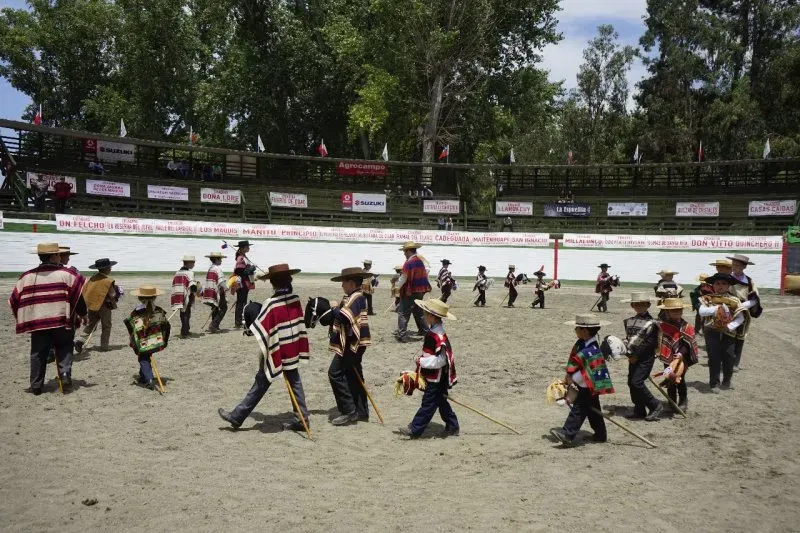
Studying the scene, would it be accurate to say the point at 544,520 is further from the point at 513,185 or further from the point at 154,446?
the point at 513,185

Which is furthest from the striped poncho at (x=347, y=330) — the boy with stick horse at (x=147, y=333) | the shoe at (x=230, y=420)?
the boy with stick horse at (x=147, y=333)

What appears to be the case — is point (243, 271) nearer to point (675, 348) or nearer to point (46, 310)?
point (46, 310)

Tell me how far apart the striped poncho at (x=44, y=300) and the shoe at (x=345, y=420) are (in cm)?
424

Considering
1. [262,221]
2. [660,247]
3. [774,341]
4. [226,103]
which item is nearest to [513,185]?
[660,247]

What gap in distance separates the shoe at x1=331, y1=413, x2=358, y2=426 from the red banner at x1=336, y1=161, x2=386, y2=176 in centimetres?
3176

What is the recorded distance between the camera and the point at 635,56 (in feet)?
183

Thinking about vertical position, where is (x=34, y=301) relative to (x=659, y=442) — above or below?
above

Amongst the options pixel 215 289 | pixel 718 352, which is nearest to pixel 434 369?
pixel 718 352

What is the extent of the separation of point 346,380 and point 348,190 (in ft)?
99.9

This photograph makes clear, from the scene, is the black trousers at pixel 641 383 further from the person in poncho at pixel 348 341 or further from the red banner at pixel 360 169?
the red banner at pixel 360 169

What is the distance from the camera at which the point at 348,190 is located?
3844cm

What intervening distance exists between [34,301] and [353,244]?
2253cm

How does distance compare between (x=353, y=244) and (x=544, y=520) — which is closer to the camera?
(x=544, y=520)

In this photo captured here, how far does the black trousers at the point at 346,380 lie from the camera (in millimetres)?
8422
